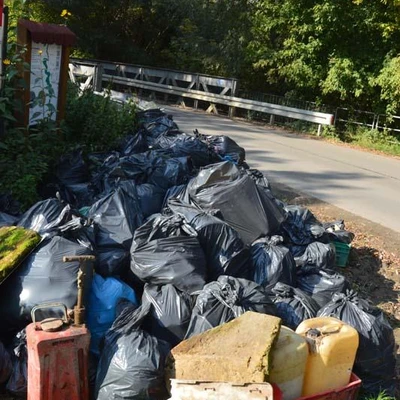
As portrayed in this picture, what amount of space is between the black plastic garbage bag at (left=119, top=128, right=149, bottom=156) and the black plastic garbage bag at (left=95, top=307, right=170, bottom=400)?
3619mm

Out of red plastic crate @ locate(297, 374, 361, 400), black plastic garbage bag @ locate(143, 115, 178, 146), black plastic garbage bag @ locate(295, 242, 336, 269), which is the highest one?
black plastic garbage bag @ locate(143, 115, 178, 146)

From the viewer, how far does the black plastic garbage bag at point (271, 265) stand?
4121mm

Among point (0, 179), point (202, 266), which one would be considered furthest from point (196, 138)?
point (202, 266)

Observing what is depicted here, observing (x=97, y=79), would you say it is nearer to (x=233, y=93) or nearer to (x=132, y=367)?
(x=132, y=367)

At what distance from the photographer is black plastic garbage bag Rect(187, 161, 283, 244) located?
187 inches

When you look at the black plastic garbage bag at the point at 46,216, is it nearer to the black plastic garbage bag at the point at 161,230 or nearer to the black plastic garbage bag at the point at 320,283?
the black plastic garbage bag at the point at 161,230

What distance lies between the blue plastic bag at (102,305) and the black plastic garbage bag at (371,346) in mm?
1306

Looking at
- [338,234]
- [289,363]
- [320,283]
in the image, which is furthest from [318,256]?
[289,363]

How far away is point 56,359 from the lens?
2.71 m

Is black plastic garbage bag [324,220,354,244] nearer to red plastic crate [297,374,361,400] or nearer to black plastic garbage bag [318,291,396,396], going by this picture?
black plastic garbage bag [318,291,396,396]

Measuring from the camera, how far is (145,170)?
5.54 metres

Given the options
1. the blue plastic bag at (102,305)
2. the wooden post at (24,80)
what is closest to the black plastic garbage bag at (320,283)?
the blue plastic bag at (102,305)

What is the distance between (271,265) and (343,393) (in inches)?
51.0

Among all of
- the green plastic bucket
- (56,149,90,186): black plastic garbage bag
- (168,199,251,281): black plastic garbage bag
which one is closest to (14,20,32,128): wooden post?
(56,149,90,186): black plastic garbage bag
